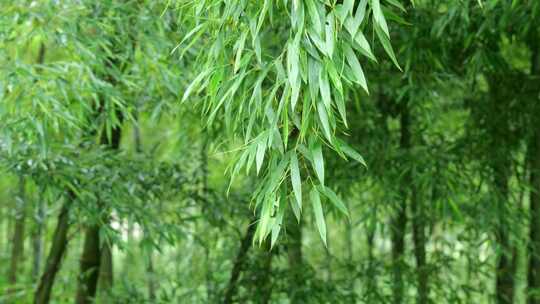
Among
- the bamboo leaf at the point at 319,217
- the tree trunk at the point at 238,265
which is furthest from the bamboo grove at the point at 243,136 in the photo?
the bamboo leaf at the point at 319,217

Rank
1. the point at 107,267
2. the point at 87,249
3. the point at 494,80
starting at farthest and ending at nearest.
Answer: the point at 107,267
the point at 87,249
the point at 494,80

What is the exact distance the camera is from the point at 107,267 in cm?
359

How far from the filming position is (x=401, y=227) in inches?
132

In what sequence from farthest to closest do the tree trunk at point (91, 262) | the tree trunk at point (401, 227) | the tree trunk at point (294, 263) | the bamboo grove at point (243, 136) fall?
the tree trunk at point (91, 262) < the tree trunk at point (401, 227) < the tree trunk at point (294, 263) < the bamboo grove at point (243, 136)

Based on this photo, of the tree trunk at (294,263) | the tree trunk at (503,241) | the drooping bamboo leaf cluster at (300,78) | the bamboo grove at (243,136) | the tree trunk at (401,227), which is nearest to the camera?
the drooping bamboo leaf cluster at (300,78)

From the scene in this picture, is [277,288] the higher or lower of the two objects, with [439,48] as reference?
lower

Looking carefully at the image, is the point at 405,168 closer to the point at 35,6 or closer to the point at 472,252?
the point at 472,252

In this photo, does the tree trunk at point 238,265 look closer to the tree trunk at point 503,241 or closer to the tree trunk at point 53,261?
the tree trunk at point 53,261

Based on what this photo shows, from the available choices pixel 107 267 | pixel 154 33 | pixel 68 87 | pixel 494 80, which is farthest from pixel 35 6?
pixel 494 80

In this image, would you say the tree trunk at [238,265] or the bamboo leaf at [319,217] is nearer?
the bamboo leaf at [319,217]

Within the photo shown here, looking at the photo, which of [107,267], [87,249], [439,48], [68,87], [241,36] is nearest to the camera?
[241,36]

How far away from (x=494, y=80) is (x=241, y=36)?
1956mm

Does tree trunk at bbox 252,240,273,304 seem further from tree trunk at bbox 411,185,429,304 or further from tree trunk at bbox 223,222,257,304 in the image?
tree trunk at bbox 411,185,429,304

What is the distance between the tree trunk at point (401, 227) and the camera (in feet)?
10.0
